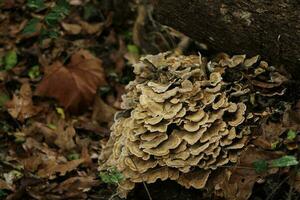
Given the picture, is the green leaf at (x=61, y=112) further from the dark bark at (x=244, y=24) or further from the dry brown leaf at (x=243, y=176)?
the dry brown leaf at (x=243, y=176)

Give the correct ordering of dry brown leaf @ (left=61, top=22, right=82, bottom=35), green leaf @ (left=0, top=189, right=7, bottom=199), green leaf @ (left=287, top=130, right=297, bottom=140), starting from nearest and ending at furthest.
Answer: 1. green leaf @ (left=287, top=130, right=297, bottom=140)
2. green leaf @ (left=0, top=189, right=7, bottom=199)
3. dry brown leaf @ (left=61, top=22, right=82, bottom=35)

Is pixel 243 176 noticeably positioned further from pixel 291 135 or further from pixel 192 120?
pixel 192 120

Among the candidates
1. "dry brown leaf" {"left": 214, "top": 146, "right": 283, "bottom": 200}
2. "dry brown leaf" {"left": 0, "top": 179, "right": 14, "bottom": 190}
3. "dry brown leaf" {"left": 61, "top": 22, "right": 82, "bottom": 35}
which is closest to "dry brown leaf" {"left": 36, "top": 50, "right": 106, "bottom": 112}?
"dry brown leaf" {"left": 61, "top": 22, "right": 82, "bottom": 35}

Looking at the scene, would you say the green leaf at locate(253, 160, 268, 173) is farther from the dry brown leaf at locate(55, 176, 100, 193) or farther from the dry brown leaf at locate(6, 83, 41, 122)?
the dry brown leaf at locate(6, 83, 41, 122)

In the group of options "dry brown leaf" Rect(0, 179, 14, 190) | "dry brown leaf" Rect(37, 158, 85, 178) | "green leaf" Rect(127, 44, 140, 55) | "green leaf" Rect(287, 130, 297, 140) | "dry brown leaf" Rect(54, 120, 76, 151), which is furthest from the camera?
"green leaf" Rect(127, 44, 140, 55)

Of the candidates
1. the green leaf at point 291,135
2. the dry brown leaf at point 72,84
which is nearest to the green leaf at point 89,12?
the dry brown leaf at point 72,84
